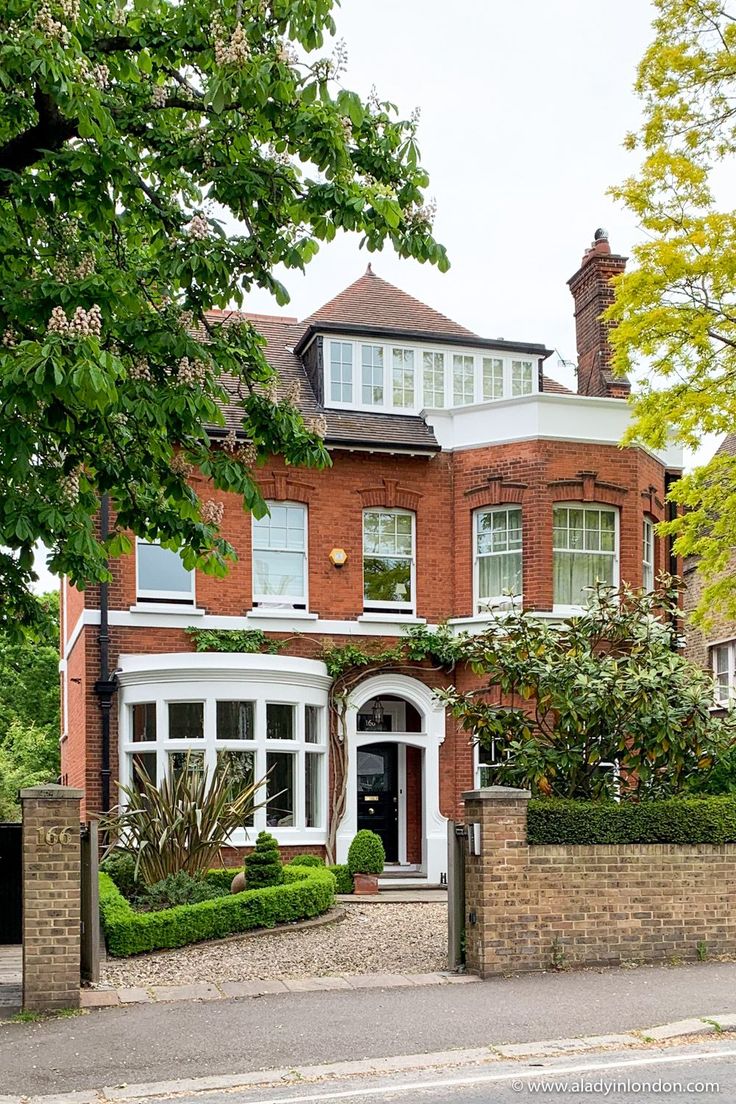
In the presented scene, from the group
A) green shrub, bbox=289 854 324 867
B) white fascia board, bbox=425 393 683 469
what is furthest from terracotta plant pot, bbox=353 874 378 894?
white fascia board, bbox=425 393 683 469

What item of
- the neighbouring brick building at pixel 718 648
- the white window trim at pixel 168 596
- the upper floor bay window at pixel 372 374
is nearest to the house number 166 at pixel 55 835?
the white window trim at pixel 168 596

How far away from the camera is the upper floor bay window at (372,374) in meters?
24.3

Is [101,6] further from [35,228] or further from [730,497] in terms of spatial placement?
[730,497]

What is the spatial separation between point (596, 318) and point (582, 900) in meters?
16.1

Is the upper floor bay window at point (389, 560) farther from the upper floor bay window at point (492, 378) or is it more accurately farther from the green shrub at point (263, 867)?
the green shrub at point (263, 867)

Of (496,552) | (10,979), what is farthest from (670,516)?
(10,979)

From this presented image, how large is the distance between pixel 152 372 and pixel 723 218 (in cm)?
1079

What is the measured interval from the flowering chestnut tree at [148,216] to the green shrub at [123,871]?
5.61 metres

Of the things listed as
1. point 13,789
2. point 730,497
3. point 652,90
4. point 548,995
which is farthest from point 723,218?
point 13,789

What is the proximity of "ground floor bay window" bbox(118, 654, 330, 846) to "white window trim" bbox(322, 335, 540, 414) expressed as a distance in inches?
202

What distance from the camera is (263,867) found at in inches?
642

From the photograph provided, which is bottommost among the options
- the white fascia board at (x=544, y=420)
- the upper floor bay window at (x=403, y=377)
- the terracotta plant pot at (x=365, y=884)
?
the terracotta plant pot at (x=365, y=884)

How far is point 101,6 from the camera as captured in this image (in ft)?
34.4

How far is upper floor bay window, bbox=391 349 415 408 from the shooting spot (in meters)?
24.5
